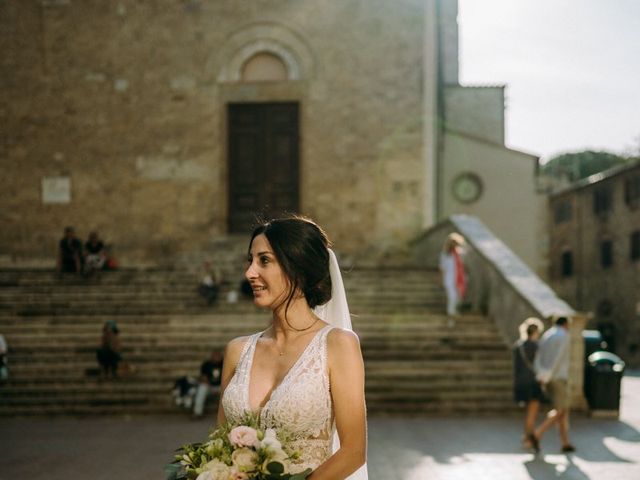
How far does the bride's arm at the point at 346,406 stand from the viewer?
297cm

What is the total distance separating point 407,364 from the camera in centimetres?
1259

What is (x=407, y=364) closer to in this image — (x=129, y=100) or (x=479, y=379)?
(x=479, y=379)

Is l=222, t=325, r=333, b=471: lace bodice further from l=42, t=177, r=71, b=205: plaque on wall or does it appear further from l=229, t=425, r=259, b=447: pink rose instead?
l=42, t=177, r=71, b=205: plaque on wall

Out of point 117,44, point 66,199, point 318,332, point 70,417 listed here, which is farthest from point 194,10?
point 318,332

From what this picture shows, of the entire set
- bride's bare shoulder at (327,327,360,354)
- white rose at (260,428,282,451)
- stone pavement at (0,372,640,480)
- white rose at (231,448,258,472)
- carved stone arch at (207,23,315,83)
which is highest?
carved stone arch at (207,23,315,83)

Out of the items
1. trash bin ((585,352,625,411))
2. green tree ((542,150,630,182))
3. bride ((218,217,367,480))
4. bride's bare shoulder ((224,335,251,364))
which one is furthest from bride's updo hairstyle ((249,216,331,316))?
green tree ((542,150,630,182))

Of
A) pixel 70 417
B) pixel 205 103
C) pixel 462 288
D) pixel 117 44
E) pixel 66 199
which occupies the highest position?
pixel 117 44

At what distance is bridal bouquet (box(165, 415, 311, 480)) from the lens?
2.84 metres

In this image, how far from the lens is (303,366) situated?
10.4ft

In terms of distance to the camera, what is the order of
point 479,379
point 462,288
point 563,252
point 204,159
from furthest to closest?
point 563,252
point 204,159
point 462,288
point 479,379

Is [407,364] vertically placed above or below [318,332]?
below

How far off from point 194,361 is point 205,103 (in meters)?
8.82

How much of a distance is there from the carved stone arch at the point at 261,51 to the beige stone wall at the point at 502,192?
32.6 feet

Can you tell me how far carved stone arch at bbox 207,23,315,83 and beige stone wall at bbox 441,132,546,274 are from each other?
392 inches
